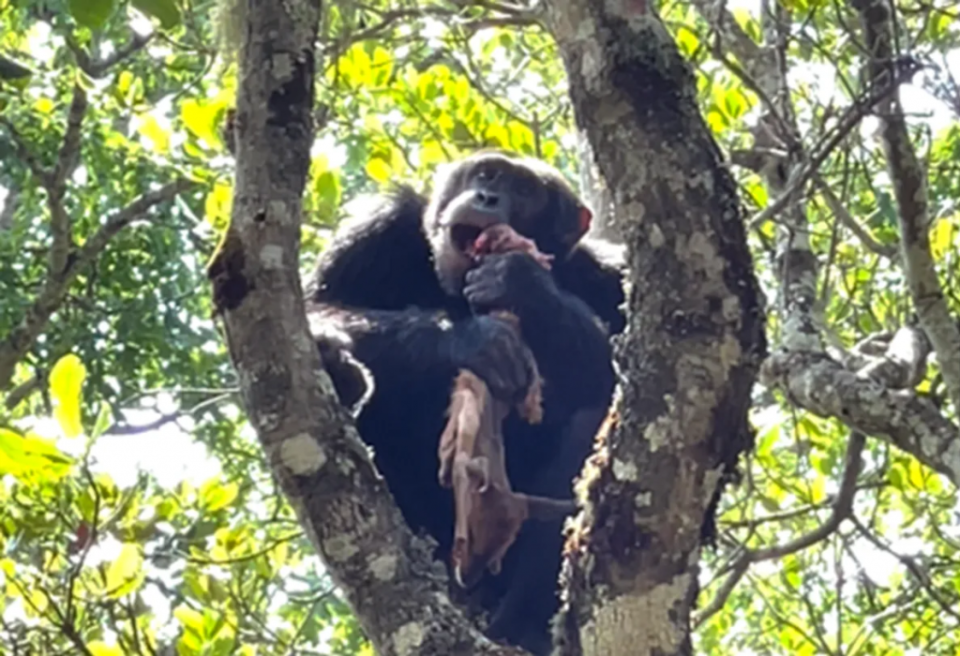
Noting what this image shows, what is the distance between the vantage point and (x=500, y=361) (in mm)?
3633

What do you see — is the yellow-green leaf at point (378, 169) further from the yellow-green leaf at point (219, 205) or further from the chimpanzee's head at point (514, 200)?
the yellow-green leaf at point (219, 205)

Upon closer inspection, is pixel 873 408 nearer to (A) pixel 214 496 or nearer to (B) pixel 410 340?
(B) pixel 410 340

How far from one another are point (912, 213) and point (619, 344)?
1.29 m

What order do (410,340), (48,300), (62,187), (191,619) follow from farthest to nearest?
(62,187) → (48,300) → (410,340) → (191,619)

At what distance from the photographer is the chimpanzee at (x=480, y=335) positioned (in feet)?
12.8

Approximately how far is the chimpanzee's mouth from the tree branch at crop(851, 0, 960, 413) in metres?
1.23

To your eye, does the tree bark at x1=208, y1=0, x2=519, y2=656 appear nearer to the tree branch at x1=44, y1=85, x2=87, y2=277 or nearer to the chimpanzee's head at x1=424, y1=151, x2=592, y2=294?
the chimpanzee's head at x1=424, y1=151, x2=592, y2=294

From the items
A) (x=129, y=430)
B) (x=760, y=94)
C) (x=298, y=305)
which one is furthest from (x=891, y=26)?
(x=129, y=430)

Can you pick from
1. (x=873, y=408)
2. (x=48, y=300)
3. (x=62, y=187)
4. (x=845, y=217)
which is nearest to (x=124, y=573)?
(x=873, y=408)

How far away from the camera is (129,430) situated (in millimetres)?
4730

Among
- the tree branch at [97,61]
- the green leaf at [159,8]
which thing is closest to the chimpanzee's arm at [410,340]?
the tree branch at [97,61]

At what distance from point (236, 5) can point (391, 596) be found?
1.24 m

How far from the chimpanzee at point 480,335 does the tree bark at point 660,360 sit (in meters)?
1.20

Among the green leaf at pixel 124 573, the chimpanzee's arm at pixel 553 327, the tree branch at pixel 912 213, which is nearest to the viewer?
the green leaf at pixel 124 573
